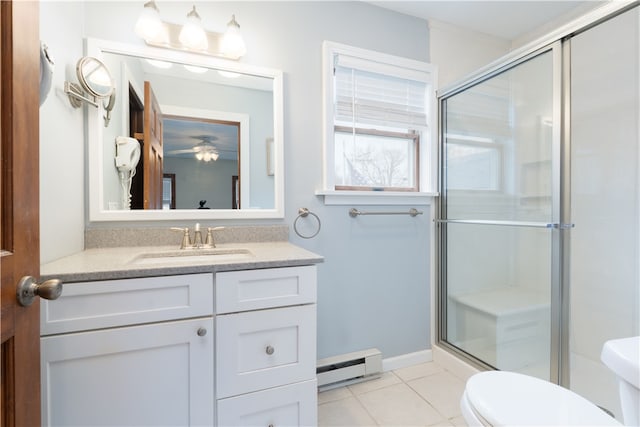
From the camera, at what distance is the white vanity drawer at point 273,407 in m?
1.09

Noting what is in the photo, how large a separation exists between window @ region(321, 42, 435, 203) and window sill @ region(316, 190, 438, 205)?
0.02 meters

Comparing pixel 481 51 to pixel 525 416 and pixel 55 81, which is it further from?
pixel 55 81

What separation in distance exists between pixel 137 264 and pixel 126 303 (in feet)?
0.57

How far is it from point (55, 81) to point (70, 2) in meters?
0.39

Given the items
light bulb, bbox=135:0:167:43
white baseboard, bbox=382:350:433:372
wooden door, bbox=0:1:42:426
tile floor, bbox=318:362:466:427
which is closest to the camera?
wooden door, bbox=0:1:42:426

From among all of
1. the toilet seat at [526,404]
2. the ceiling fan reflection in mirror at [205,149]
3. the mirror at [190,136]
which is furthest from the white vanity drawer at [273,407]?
the ceiling fan reflection in mirror at [205,149]

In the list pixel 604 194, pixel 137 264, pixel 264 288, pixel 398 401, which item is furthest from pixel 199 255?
pixel 604 194

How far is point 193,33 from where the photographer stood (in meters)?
1.50

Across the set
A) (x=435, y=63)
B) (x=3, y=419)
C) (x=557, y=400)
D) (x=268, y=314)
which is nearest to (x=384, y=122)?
(x=435, y=63)

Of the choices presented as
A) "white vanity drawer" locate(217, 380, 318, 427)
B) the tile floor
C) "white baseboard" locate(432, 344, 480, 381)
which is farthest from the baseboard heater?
"white vanity drawer" locate(217, 380, 318, 427)

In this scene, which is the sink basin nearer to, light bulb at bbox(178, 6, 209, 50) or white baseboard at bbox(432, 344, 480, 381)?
light bulb at bbox(178, 6, 209, 50)

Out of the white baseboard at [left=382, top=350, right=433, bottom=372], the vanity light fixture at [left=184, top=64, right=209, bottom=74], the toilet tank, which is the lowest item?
the white baseboard at [left=382, top=350, right=433, bottom=372]

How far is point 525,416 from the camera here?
2.76 ft

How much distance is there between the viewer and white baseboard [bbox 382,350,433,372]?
1.98 metres
